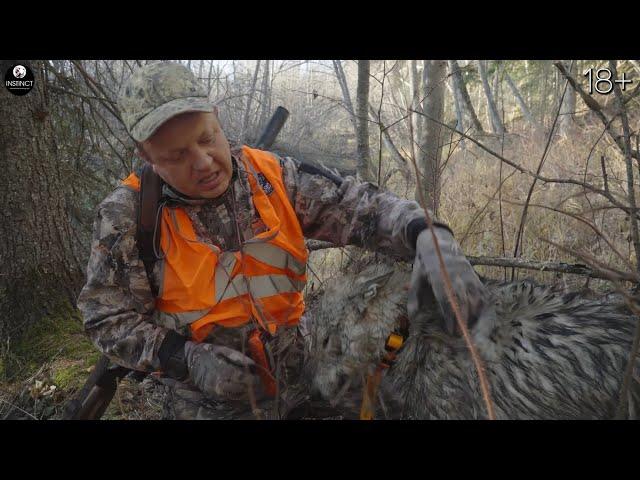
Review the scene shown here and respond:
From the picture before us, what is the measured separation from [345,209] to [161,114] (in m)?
1.09

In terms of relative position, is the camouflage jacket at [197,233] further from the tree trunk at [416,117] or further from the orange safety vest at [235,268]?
the tree trunk at [416,117]

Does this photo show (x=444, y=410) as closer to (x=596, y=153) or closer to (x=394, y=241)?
(x=394, y=241)

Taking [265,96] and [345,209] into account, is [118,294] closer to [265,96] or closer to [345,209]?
[345,209]

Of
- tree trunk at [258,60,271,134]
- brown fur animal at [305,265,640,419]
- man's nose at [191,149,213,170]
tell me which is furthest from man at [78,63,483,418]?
tree trunk at [258,60,271,134]

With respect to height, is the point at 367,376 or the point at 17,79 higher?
the point at 17,79

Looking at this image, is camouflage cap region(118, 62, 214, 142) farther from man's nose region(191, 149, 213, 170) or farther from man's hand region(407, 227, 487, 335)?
man's hand region(407, 227, 487, 335)

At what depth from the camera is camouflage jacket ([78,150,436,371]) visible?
222 cm

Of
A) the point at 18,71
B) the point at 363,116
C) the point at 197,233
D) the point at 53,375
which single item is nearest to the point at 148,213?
the point at 197,233

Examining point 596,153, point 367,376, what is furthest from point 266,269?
point 596,153

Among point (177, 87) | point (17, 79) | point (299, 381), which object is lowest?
point (299, 381)
